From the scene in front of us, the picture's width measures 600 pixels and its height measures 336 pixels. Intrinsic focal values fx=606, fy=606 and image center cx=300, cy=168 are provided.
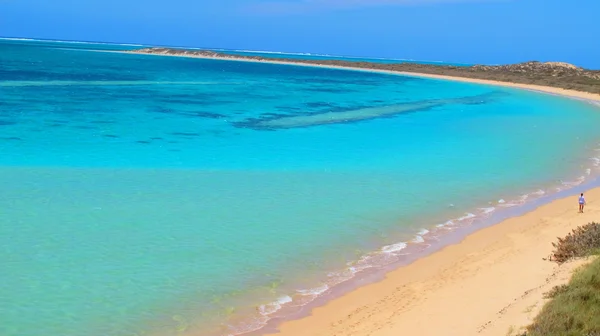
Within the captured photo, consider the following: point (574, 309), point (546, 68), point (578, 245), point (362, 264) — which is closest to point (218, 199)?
point (362, 264)

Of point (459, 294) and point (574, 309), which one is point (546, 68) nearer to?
point (459, 294)

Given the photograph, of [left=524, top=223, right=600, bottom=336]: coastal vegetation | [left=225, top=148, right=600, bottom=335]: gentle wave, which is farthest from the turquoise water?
[left=524, top=223, right=600, bottom=336]: coastal vegetation

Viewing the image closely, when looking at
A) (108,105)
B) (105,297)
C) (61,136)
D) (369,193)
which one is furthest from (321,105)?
(105,297)

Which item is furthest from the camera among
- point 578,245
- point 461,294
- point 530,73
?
point 530,73

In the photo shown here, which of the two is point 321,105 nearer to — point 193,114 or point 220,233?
point 193,114

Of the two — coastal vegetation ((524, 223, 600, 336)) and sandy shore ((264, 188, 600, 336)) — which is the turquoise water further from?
coastal vegetation ((524, 223, 600, 336))

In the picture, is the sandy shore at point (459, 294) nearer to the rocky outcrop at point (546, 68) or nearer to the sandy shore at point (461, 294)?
the sandy shore at point (461, 294)

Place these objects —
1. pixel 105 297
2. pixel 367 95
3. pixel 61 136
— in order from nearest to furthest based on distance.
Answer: pixel 105 297, pixel 61 136, pixel 367 95
